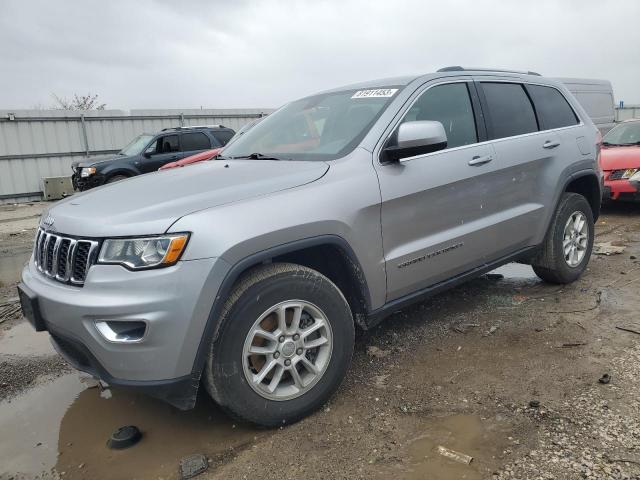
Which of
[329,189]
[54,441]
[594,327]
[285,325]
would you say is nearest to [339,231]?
[329,189]

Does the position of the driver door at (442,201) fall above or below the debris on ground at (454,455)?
above

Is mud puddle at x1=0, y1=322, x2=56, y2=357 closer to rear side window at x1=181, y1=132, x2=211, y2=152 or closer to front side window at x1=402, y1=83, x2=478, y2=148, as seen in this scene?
front side window at x1=402, y1=83, x2=478, y2=148

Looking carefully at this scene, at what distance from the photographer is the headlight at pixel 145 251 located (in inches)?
88.8

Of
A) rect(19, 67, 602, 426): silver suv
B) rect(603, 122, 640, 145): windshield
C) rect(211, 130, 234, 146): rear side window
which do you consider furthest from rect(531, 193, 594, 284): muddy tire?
rect(211, 130, 234, 146): rear side window

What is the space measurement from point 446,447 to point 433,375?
749 millimetres

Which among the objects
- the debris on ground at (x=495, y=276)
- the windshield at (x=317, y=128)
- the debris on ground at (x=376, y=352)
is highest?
the windshield at (x=317, y=128)

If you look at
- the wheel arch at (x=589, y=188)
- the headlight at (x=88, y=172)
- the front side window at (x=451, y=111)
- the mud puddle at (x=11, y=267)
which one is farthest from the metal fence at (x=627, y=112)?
the mud puddle at (x=11, y=267)

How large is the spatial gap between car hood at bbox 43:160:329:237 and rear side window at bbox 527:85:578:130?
238 cm

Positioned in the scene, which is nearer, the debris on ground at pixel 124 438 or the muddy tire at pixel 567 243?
the debris on ground at pixel 124 438

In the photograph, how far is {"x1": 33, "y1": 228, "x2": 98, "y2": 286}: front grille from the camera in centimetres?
237

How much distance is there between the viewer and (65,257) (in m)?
2.50

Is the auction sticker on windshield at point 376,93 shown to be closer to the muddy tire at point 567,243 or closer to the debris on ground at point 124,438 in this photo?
the muddy tire at point 567,243

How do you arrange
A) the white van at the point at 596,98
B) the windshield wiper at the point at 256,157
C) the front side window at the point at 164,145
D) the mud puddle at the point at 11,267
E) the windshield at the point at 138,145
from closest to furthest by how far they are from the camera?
1. the windshield wiper at the point at 256,157
2. the mud puddle at the point at 11,267
3. the front side window at the point at 164,145
4. the windshield at the point at 138,145
5. the white van at the point at 596,98

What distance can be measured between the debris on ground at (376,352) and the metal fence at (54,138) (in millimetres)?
14726
